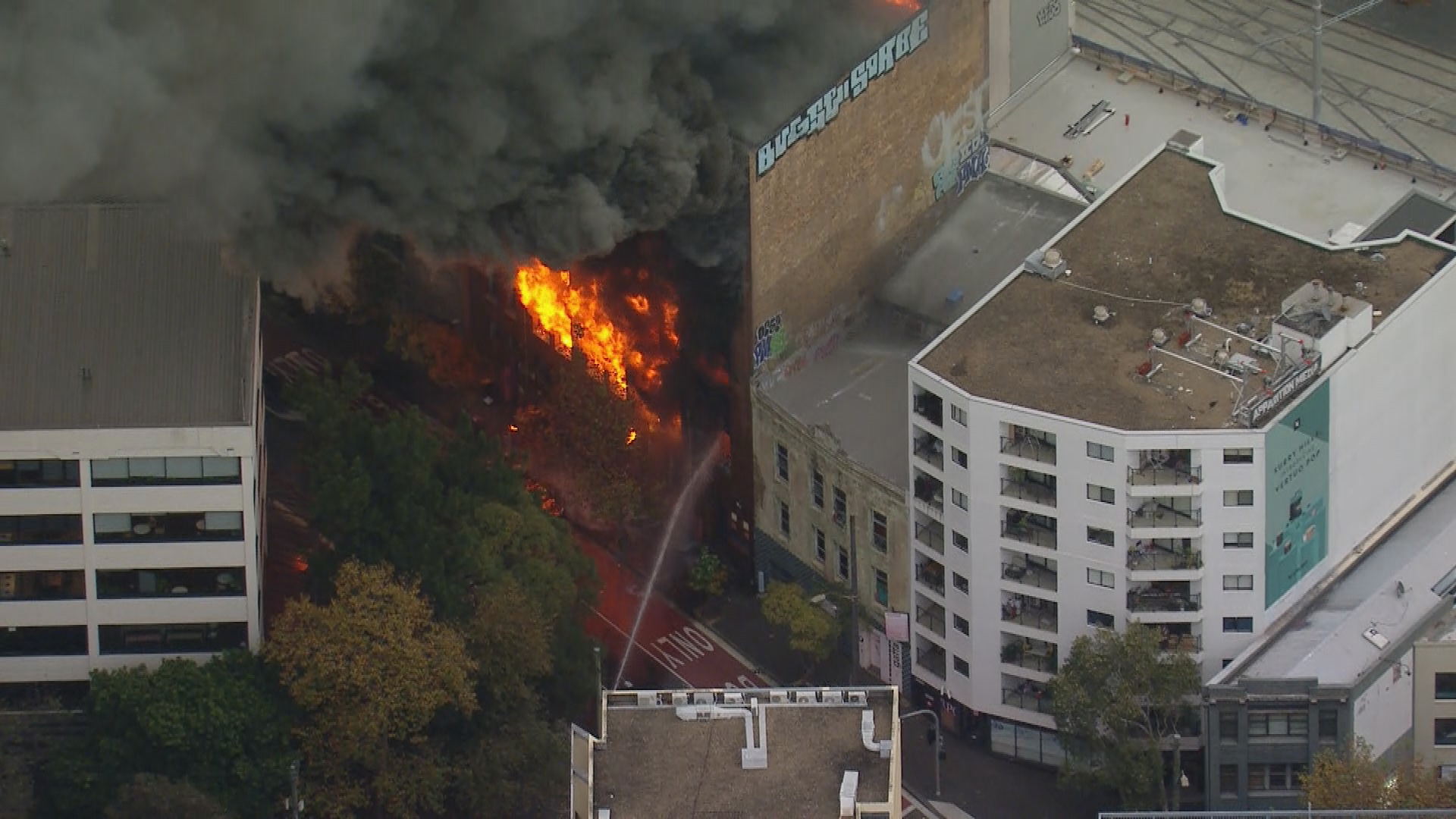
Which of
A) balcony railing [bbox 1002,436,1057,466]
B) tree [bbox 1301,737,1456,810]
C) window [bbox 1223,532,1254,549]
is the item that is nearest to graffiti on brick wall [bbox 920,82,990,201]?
balcony railing [bbox 1002,436,1057,466]

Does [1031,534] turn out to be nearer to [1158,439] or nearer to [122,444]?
[1158,439]

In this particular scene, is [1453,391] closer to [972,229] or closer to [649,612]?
[972,229]

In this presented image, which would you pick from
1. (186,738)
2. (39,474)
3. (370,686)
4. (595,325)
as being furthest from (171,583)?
(595,325)

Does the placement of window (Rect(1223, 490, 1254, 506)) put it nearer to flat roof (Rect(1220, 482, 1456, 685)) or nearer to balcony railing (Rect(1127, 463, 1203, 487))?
balcony railing (Rect(1127, 463, 1203, 487))

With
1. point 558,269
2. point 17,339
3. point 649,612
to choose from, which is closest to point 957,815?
point 649,612

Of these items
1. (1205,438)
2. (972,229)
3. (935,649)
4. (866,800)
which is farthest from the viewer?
(972,229)

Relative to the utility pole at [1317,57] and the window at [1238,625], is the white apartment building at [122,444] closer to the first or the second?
the window at [1238,625]
